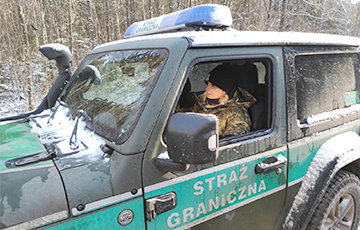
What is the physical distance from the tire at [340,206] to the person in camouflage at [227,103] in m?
0.98

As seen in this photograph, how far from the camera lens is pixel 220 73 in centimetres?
233

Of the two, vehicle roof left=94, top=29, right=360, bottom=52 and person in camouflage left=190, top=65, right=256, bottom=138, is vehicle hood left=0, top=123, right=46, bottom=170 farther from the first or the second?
person in camouflage left=190, top=65, right=256, bottom=138

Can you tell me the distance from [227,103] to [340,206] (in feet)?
4.82

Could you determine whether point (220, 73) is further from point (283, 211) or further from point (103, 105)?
point (283, 211)

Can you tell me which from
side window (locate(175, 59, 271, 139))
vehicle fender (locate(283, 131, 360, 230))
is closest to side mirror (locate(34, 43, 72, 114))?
side window (locate(175, 59, 271, 139))

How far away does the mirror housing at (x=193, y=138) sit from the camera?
3.78 ft

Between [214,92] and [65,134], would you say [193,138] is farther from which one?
[214,92]

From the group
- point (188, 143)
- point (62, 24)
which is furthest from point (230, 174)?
point (62, 24)

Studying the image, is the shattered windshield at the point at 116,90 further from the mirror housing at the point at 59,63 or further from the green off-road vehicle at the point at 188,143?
the mirror housing at the point at 59,63

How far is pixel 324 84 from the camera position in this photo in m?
2.21

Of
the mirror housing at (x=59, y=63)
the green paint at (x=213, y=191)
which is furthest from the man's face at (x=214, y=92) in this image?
the mirror housing at (x=59, y=63)

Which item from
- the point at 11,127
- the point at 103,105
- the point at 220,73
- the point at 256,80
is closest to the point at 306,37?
the point at 256,80

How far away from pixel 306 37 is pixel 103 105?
67.0 inches

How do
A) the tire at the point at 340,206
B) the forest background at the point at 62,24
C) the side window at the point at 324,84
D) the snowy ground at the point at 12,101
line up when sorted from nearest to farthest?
1. the side window at the point at 324,84
2. the tire at the point at 340,206
3. the snowy ground at the point at 12,101
4. the forest background at the point at 62,24
